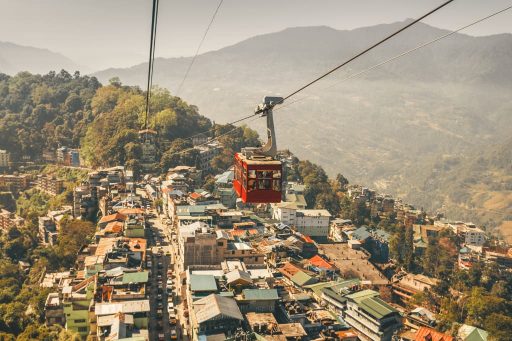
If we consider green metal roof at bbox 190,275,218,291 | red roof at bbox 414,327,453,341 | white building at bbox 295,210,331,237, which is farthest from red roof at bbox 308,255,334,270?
green metal roof at bbox 190,275,218,291

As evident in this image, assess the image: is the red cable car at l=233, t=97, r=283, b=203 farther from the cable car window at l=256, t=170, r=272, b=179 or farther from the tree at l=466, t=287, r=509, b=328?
the tree at l=466, t=287, r=509, b=328

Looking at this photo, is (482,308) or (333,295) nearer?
(333,295)

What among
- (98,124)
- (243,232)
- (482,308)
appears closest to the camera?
(482,308)

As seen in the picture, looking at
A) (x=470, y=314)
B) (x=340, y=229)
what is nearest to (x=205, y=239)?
(x=470, y=314)

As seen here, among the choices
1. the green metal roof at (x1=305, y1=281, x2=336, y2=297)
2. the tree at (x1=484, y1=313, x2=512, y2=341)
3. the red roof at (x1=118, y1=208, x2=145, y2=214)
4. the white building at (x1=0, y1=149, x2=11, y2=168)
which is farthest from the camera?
→ the white building at (x1=0, y1=149, x2=11, y2=168)

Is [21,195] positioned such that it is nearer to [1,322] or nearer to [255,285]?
[1,322]

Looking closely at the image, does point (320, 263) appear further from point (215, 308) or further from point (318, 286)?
point (215, 308)

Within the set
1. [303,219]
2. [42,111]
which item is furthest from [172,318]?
[42,111]
